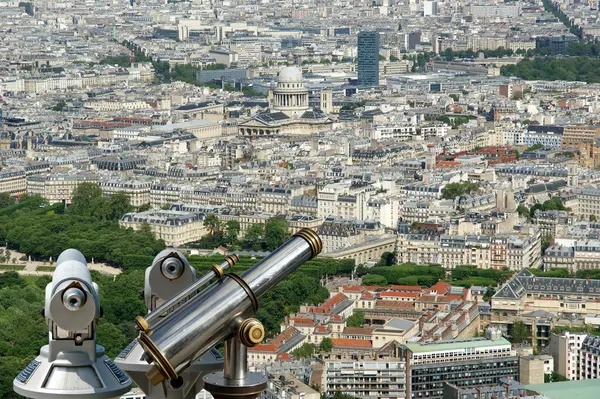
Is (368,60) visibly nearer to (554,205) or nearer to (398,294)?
(554,205)

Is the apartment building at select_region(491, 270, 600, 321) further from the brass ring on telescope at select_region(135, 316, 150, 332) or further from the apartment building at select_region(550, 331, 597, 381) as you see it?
the brass ring on telescope at select_region(135, 316, 150, 332)

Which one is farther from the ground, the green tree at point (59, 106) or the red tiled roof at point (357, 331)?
the red tiled roof at point (357, 331)

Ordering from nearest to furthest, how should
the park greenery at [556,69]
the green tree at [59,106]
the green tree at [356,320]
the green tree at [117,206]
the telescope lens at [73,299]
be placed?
the telescope lens at [73,299] < the green tree at [356,320] < the green tree at [117,206] < the green tree at [59,106] < the park greenery at [556,69]

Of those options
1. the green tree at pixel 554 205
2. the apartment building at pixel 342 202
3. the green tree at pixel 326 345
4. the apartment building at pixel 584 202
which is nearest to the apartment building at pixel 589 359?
the green tree at pixel 326 345

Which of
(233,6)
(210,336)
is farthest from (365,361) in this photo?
(233,6)

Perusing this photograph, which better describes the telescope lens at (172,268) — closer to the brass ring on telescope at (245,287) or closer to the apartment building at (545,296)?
the brass ring on telescope at (245,287)

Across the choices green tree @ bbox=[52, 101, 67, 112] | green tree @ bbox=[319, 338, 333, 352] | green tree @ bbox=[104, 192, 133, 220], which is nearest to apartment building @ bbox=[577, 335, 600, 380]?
green tree @ bbox=[319, 338, 333, 352]

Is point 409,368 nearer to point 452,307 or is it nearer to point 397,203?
point 452,307
